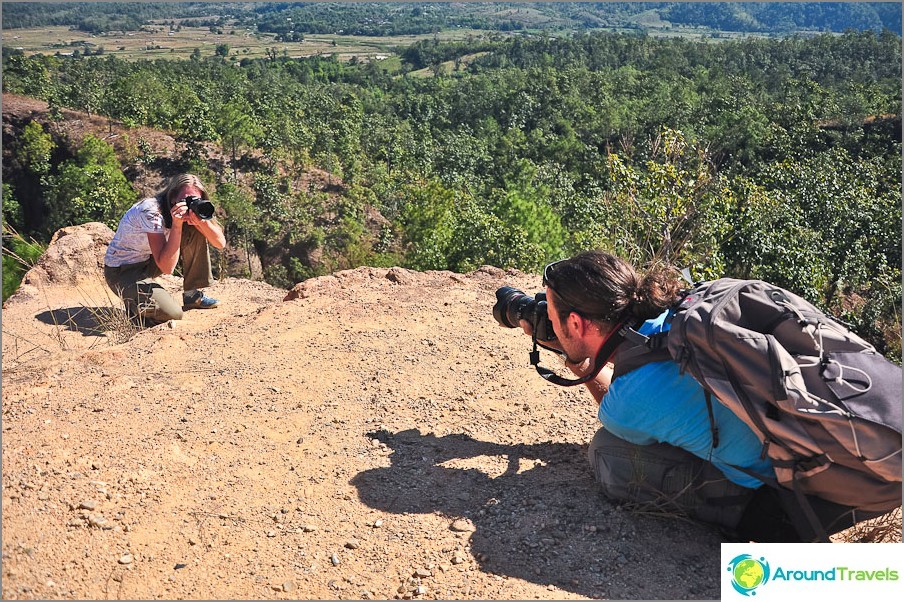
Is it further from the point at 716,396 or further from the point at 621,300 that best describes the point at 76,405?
the point at 716,396

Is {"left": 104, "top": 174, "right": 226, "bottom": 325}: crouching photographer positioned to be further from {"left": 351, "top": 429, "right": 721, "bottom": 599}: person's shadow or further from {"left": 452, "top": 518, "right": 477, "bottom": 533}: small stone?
{"left": 452, "top": 518, "right": 477, "bottom": 533}: small stone

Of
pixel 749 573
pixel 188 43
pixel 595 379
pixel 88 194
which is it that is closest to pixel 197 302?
pixel 595 379

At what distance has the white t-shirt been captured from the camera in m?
4.42

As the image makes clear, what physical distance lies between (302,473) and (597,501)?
1.02 m

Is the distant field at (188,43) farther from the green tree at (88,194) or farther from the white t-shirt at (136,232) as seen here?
the white t-shirt at (136,232)

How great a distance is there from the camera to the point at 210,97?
33125 mm

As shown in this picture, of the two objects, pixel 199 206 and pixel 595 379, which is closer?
pixel 595 379

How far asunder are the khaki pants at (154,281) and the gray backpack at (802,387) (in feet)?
10.5

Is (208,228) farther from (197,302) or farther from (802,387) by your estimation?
(802,387)

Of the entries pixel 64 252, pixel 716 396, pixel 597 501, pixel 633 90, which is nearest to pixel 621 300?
pixel 716 396

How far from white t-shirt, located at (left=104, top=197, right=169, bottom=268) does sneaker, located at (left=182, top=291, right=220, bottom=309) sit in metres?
0.38

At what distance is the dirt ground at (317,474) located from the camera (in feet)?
6.73

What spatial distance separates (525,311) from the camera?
2766 millimetres

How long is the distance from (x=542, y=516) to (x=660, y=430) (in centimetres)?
48
